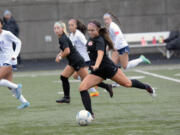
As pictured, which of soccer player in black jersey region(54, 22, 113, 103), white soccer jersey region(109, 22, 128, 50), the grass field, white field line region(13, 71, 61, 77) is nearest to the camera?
the grass field

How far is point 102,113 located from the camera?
10.4 m

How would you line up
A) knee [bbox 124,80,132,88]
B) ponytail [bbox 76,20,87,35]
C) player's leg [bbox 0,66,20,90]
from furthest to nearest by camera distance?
ponytail [bbox 76,20,87,35] < player's leg [bbox 0,66,20,90] < knee [bbox 124,80,132,88]

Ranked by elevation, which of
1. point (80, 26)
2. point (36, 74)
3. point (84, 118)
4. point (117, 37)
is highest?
point (80, 26)

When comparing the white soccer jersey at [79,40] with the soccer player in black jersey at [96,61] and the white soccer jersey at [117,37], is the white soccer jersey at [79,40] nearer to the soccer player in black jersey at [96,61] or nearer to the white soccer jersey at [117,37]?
the white soccer jersey at [117,37]

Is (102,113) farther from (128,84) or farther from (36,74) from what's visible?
(36,74)

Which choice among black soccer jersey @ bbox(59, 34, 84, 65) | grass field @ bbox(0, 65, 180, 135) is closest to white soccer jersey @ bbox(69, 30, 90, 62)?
grass field @ bbox(0, 65, 180, 135)

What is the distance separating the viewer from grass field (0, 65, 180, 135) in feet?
28.3

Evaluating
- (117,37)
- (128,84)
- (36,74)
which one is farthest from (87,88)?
(36,74)

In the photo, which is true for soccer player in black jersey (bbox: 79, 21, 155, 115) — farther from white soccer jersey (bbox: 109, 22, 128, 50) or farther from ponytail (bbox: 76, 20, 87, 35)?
white soccer jersey (bbox: 109, 22, 128, 50)

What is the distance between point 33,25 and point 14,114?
1639 cm

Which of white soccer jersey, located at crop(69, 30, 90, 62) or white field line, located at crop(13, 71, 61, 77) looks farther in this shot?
white field line, located at crop(13, 71, 61, 77)

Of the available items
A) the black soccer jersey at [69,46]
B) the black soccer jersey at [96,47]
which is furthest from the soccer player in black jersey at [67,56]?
the black soccer jersey at [96,47]

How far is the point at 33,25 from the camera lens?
26.7m

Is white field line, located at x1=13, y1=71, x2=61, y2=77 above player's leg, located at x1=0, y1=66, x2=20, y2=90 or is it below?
below
